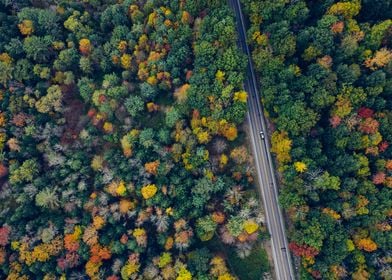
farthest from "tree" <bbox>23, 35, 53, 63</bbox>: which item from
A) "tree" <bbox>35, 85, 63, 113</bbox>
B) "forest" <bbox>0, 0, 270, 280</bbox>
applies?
"tree" <bbox>35, 85, 63, 113</bbox>

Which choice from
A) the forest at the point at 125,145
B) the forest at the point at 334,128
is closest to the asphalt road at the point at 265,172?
the forest at the point at 125,145

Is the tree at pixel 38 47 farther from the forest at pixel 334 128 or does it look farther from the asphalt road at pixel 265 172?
the forest at pixel 334 128

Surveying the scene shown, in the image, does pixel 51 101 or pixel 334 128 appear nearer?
pixel 334 128

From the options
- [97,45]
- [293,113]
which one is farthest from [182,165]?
[97,45]

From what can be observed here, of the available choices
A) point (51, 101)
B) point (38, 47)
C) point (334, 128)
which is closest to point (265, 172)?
point (334, 128)

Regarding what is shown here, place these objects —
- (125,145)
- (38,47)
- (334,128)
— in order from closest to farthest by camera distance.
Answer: (334,128) < (125,145) < (38,47)

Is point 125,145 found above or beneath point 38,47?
beneath

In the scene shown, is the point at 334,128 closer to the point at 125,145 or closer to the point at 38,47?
the point at 125,145
